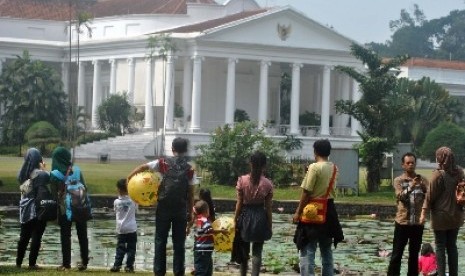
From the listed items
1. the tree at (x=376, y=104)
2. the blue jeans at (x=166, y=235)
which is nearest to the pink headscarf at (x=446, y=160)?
the blue jeans at (x=166, y=235)

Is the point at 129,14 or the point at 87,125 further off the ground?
the point at 129,14

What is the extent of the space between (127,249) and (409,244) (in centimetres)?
416

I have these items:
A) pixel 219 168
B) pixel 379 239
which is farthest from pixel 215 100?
pixel 379 239

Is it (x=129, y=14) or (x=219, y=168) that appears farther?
(x=129, y=14)

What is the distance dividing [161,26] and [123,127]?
16081 millimetres

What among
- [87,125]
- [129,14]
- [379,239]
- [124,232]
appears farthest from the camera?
[129,14]

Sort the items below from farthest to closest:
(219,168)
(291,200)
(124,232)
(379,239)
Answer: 1. (219,168)
2. (291,200)
3. (379,239)
4. (124,232)

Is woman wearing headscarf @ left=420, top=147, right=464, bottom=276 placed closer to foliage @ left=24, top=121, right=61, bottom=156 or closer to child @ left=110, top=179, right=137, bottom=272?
child @ left=110, top=179, right=137, bottom=272

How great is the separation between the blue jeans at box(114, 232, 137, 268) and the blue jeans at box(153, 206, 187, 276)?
194cm

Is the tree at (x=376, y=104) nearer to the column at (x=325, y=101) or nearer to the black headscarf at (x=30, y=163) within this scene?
the column at (x=325, y=101)

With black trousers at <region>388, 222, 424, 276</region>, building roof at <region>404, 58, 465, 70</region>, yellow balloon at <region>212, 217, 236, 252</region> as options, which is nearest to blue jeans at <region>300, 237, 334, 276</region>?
yellow balloon at <region>212, 217, 236, 252</region>

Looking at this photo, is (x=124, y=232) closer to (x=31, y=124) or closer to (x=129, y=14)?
(x=31, y=124)

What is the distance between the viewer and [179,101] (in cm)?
8731

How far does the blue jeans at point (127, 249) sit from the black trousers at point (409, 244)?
12.3ft
